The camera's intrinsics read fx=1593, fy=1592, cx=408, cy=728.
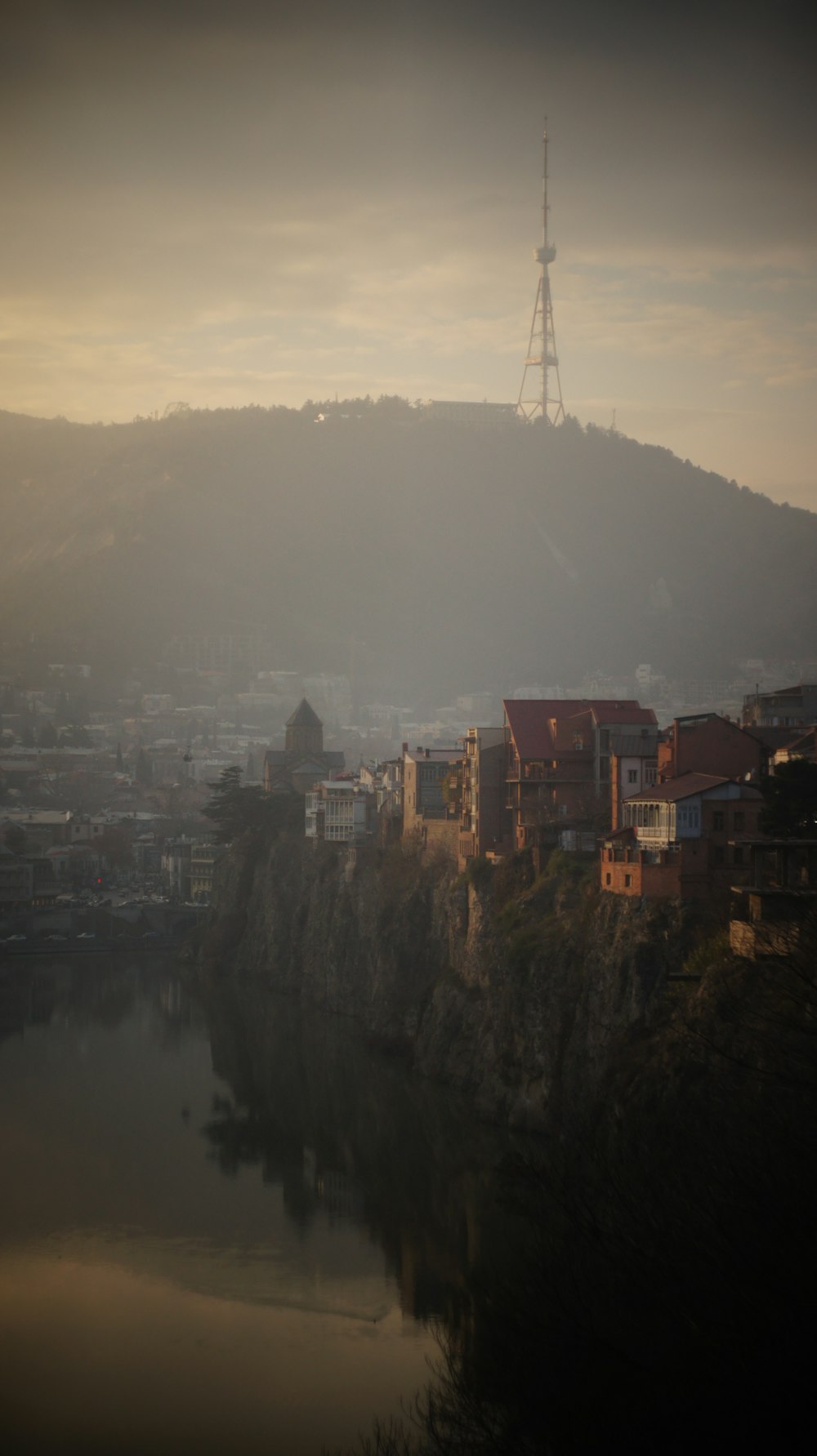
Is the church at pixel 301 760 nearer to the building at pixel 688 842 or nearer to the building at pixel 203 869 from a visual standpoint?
the building at pixel 203 869

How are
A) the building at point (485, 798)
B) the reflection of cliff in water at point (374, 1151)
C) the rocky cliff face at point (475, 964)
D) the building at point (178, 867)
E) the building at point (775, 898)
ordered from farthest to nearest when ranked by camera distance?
the building at point (178, 867) → the building at point (485, 798) → the rocky cliff face at point (475, 964) → the reflection of cliff in water at point (374, 1151) → the building at point (775, 898)

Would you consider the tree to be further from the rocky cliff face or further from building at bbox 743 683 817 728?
building at bbox 743 683 817 728

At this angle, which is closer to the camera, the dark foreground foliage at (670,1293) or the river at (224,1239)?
the dark foreground foliage at (670,1293)

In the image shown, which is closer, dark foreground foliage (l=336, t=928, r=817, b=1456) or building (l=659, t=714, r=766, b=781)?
dark foreground foliage (l=336, t=928, r=817, b=1456)

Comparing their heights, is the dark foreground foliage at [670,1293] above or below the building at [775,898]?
below

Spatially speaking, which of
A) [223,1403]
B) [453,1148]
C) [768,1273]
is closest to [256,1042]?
[453,1148]

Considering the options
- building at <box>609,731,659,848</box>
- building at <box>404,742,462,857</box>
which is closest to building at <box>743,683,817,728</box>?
building at <box>609,731,659,848</box>

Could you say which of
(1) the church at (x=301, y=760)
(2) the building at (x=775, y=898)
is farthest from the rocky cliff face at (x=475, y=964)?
(1) the church at (x=301, y=760)
